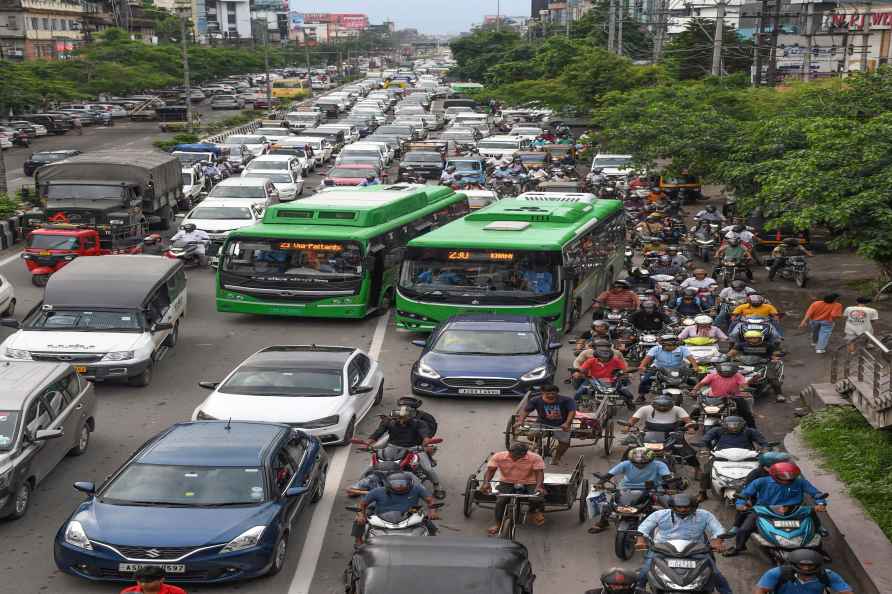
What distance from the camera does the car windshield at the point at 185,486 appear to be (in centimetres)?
1225

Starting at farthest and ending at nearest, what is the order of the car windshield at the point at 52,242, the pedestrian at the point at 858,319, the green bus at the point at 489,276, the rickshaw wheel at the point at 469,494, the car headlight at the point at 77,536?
the car windshield at the point at 52,242 < the green bus at the point at 489,276 < the pedestrian at the point at 858,319 < the rickshaw wheel at the point at 469,494 < the car headlight at the point at 77,536

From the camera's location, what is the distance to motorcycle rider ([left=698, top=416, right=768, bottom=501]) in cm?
1428

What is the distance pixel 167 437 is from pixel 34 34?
122 meters

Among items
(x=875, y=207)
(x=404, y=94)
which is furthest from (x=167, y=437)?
(x=404, y=94)

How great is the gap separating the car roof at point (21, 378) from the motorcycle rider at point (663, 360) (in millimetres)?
8129

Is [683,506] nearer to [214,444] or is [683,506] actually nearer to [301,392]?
[214,444]

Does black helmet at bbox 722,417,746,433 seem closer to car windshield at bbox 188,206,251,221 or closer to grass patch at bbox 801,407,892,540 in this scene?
grass patch at bbox 801,407,892,540

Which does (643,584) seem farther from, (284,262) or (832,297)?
(284,262)

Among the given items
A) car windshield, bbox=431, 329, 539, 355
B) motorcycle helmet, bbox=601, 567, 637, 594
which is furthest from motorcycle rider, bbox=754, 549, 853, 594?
car windshield, bbox=431, 329, 539, 355

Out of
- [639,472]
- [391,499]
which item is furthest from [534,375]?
[391,499]

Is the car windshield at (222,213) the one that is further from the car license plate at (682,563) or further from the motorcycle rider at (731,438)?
the car license plate at (682,563)

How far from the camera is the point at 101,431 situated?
58.6ft

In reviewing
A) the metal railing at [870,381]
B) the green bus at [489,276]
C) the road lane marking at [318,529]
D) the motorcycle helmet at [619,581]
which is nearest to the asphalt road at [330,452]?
the road lane marking at [318,529]

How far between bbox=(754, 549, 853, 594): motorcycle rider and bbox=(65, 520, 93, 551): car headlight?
5.89m
